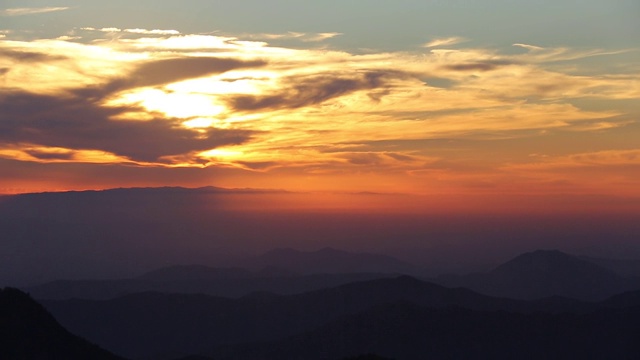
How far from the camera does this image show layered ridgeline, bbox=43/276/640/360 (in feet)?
414

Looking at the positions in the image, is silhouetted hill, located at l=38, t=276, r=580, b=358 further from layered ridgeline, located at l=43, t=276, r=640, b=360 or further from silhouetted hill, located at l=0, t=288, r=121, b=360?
silhouetted hill, located at l=0, t=288, r=121, b=360

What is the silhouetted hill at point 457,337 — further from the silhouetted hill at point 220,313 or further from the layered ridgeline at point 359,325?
the silhouetted hill at point 220,313

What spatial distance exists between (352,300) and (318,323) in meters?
12.6

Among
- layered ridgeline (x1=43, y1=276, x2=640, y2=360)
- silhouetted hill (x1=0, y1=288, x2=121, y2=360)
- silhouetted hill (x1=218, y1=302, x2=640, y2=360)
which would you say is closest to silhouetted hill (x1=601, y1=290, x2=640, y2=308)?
layered ridgeline (x1=43, y1=276, x2=640, y2=360)

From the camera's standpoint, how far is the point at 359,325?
131 m

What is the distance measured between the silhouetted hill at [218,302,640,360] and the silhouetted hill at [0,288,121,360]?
51171 millimetres

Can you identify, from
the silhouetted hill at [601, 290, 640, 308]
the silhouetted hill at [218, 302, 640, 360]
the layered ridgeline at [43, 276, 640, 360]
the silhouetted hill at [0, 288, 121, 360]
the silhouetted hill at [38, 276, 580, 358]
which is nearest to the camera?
the silhouetted hill at [0, 288, 121, 360]

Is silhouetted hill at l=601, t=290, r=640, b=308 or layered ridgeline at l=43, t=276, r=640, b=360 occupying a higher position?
silhouetted hill at l=601, t=290, r=640, b=308

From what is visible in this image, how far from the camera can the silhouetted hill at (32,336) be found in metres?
66.8

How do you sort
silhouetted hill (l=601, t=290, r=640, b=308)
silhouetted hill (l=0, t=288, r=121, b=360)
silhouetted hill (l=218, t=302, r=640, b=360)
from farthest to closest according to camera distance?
silhouetted hill (l=601, t=290, r=640, b=308) → silhouetted hill (l=218, t=302, r=640, b=360) → silhouetted hill (l=0, t=288, r=121, b=360)

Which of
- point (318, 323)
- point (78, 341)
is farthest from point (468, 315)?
point (78, 341)

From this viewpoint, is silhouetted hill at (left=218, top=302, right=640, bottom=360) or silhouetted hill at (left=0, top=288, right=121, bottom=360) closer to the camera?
silhouetted hill at (left=0, top=288, right=121, bottom=360)

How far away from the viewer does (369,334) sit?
419 feet

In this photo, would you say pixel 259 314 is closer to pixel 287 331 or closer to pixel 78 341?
pixel 287 331
